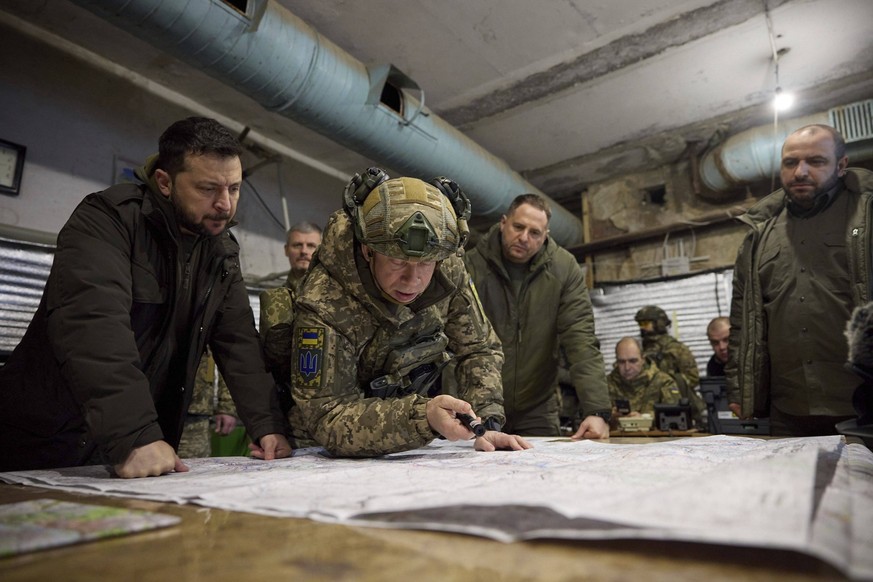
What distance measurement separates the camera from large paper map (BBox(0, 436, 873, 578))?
467 millimetres

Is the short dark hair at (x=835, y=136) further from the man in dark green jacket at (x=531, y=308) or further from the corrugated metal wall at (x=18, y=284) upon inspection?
the corrugated metal wall at (x=18, y=284)

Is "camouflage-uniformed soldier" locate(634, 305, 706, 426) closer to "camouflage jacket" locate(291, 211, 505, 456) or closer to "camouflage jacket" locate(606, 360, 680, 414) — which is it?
"camouflage jacket" locate(606, 360, 680, 414)

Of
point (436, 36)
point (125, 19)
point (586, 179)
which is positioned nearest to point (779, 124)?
point (586, 179)

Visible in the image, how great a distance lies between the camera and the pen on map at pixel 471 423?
1299 millimetres

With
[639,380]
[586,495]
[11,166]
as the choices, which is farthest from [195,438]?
[639,380]

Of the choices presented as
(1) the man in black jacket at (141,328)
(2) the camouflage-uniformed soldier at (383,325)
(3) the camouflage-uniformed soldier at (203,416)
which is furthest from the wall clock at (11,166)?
(2) the camouflage-uniformed soldier at (383,325)

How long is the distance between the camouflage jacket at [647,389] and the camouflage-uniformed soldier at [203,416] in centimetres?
363

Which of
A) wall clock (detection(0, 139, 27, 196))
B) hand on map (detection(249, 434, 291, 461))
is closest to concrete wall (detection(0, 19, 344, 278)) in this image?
wall clock (detection(0, 139, 27, 196))

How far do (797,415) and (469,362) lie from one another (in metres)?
1.49

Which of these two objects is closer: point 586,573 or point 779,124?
point 586,573

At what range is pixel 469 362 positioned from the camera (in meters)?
1.90

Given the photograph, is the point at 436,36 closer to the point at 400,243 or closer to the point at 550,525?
the point at 400,243

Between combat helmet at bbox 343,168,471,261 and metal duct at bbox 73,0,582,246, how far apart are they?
1.43m

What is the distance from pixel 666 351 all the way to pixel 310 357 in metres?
5.13
